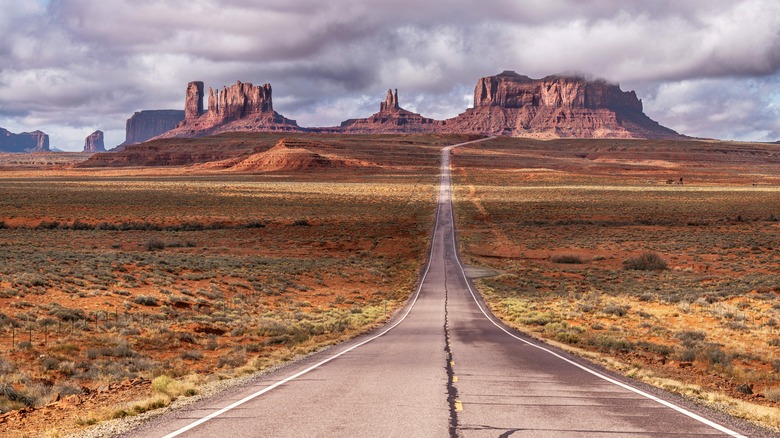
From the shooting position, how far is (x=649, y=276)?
4062 cm

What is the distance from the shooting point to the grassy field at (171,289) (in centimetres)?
1521

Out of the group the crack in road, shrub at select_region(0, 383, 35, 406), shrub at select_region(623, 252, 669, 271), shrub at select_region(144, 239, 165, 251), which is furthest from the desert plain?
the crack in road

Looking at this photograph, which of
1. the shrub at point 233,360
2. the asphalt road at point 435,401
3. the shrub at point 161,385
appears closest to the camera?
the asphalt road at point 435,401

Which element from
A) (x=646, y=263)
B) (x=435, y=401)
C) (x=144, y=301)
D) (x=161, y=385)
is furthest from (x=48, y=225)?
(x=435, y=401)

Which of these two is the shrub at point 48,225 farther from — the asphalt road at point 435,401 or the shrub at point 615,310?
the shrub at point 615,310

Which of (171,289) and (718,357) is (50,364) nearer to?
(171,289)

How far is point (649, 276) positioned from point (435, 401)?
33199 millimetres

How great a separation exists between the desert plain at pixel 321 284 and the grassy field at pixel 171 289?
11 cm

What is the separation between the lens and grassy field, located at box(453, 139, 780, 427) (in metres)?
18.2

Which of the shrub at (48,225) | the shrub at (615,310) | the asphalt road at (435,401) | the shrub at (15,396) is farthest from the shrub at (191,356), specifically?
the shrub at (48,225)

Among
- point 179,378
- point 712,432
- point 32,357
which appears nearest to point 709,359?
point 712,432

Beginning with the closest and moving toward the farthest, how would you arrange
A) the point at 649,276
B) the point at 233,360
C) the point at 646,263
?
1. the point at 233,360
2. the point at 649,276
3. the point at 646,263

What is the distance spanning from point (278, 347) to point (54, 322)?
7.03 m

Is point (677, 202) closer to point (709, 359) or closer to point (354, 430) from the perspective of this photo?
point (709, 359)
